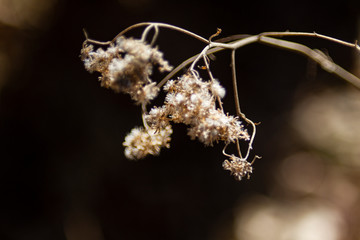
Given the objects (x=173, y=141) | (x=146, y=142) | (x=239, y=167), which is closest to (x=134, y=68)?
(x=146, y=142)

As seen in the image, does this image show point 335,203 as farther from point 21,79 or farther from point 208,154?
point 21,79

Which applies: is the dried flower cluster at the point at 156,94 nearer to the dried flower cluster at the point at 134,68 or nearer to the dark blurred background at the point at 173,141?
the dried flower cluster at the point at 134,68

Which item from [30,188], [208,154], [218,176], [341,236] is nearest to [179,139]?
[208,154]

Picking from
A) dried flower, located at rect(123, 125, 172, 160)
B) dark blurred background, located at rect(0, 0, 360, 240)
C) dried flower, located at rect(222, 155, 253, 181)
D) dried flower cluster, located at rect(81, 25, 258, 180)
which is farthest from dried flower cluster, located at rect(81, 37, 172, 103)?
dark blurred background, located at rect(0, 0, 360, 240)

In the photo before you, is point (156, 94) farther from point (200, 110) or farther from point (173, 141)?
point (173, 141)

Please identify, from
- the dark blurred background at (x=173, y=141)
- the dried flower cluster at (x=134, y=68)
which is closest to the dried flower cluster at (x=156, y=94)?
the dried flower cluster at (x=134, y=68)

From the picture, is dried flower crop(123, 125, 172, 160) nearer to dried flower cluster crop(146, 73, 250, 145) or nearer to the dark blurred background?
dried flower cluster crop(146, 73, 250, 145)
